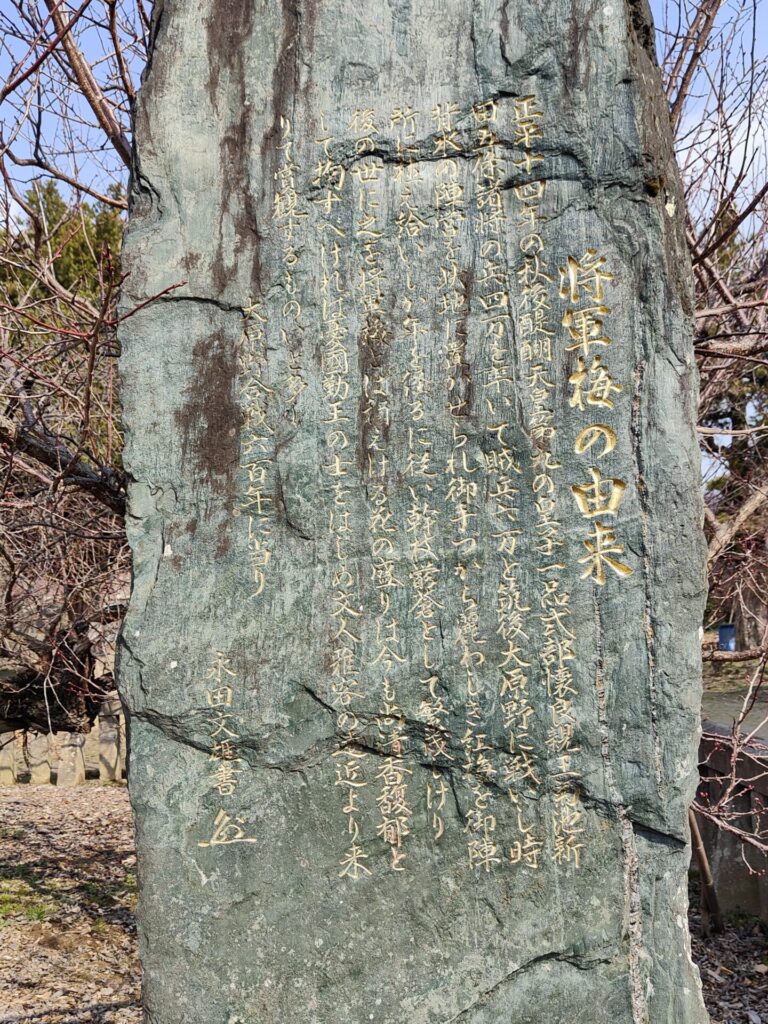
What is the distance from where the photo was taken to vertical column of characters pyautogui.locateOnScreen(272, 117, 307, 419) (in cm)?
266

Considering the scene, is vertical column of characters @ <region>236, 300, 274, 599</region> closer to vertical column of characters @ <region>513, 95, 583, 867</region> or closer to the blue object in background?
vertical column of characters @ <region>513, 95, 583, 867</region>

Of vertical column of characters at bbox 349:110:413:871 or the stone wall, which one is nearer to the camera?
vertical column of characters at bbox 349:110:413:871

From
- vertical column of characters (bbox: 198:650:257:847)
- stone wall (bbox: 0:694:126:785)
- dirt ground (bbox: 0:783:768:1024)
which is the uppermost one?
vertical column of characters (bbox: 198:650:257:847)

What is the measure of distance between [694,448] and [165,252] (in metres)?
1.66

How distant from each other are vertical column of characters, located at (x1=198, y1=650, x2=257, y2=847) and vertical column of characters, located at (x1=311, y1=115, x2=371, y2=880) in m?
0.30

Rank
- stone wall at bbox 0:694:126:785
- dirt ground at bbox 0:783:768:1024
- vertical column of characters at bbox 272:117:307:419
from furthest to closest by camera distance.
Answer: stone wall at bbox 0:694:126:785, dirt ground at bbox 0:783:768:1024, vertical column of characters at bbox 272:117:307:419

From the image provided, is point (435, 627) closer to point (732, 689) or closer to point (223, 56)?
point (223, 56)

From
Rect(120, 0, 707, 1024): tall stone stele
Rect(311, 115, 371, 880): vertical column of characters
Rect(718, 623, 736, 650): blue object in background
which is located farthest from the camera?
Rect(718, 623, 736, 650): blue object in background

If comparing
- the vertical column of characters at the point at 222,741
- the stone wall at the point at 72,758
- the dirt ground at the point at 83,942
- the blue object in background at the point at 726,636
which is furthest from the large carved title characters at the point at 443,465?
the blue object in background at the point at 726,636

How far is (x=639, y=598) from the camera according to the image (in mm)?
2441

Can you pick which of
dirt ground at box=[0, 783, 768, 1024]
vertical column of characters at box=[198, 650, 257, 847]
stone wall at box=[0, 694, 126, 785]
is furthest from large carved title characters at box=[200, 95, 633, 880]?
stone wall at box=[0, 694, 126, 785]

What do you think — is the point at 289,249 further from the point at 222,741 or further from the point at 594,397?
the point at 222,741

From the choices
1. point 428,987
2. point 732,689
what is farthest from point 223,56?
point 732,689

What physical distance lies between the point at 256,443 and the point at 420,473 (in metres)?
0.50
